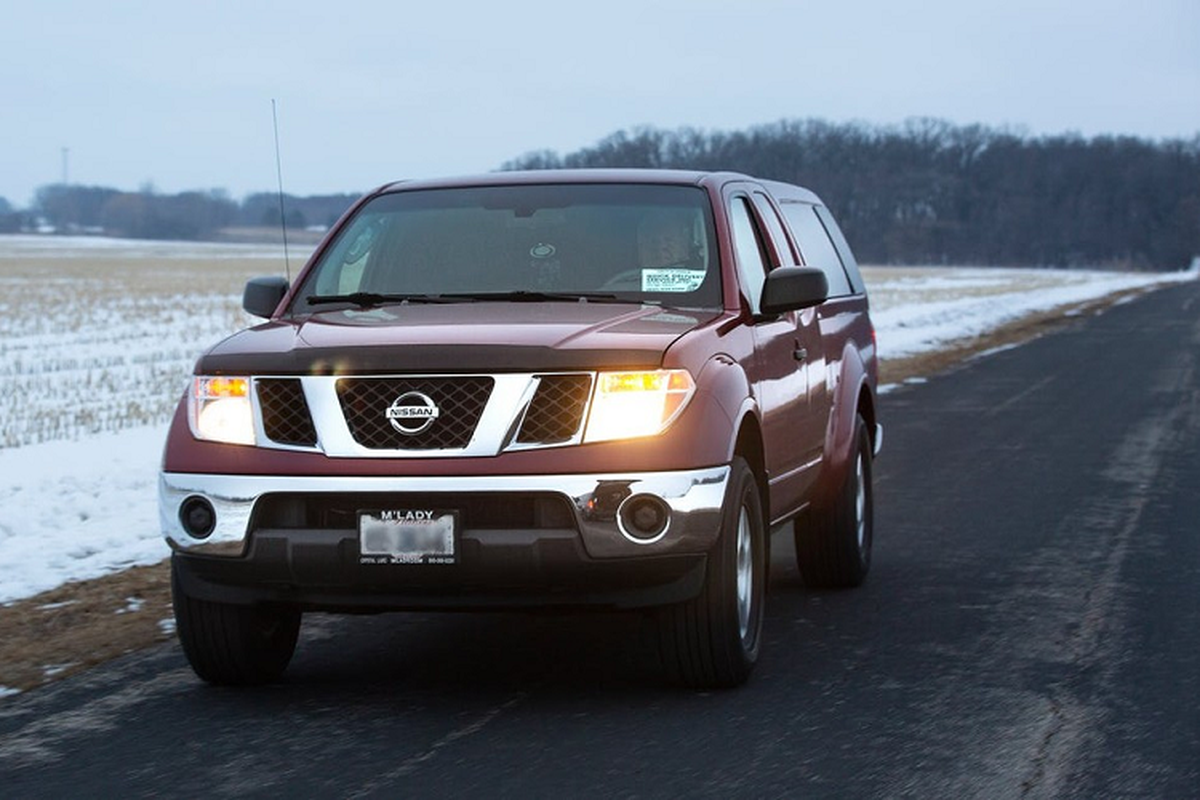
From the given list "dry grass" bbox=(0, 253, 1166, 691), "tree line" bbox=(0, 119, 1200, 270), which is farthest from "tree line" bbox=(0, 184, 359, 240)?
"dry grass" bbox=(0, 253, 1166, 691)

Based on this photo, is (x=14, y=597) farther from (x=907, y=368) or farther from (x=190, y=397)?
(x=907, y=368)

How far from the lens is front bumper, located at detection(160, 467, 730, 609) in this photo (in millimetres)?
5344

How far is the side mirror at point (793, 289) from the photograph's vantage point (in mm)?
6461

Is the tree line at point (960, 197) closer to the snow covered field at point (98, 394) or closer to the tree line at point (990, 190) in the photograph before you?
the tree line at point (990, 190)

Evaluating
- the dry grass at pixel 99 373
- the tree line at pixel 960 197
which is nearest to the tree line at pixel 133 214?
the tree line at pixel 960 197

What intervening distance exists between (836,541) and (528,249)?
209 centimetres

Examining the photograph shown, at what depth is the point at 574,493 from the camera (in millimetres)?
5344

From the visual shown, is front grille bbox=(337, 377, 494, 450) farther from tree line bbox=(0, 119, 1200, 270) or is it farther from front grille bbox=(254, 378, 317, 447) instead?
tree line bbox=(0, 119, 1200, 270)

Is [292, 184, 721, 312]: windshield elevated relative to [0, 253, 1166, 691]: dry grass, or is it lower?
elevated

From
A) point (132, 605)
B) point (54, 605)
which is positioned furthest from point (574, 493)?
point (54, 605)

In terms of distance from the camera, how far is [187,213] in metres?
181

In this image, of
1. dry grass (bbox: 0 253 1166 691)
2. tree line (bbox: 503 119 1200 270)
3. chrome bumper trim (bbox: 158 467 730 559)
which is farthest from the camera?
tree line (bbox: 503 119 1200 270)

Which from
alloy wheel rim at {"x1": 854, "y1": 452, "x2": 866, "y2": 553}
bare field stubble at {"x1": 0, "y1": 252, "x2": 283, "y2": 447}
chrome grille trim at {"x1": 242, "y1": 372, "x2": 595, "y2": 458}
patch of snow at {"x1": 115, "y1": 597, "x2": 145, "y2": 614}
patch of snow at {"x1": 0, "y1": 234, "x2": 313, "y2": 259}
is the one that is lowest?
patch of snow at {"x1": 0, "y1": 234, "x2": 313, "y2": 259}

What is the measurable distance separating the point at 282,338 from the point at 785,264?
241 centimetres
